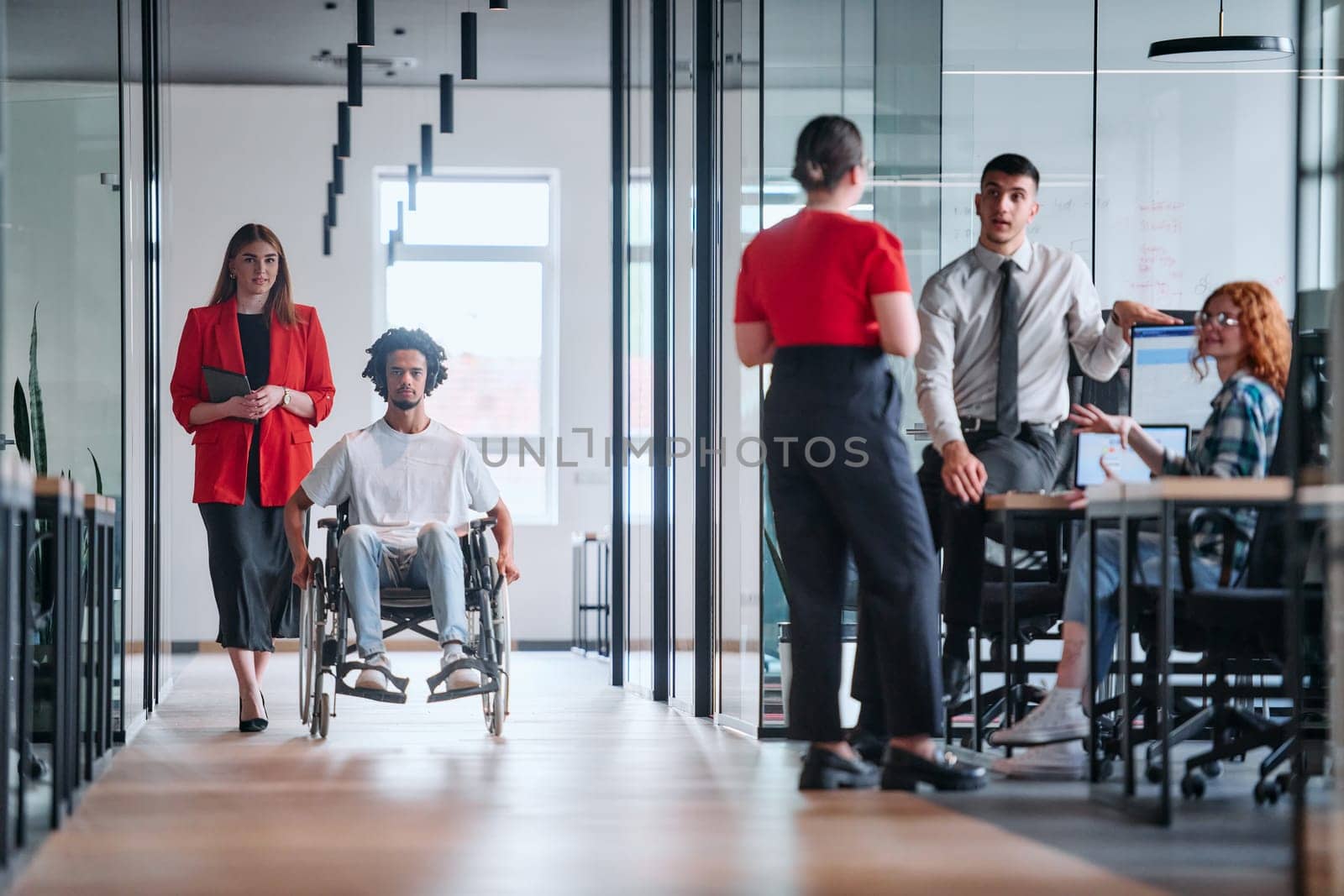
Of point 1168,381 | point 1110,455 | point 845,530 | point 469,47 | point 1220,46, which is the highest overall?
point 1220,46

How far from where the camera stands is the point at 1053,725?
3479 millimetres

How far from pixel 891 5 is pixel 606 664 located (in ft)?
13.1

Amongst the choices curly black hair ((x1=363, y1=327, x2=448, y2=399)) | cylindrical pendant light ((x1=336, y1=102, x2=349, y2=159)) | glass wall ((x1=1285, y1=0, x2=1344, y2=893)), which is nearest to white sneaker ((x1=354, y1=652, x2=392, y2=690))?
curly black hair ((x1=363, y1=327, x2=448, y2=399))

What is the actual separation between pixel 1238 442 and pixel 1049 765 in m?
0.82

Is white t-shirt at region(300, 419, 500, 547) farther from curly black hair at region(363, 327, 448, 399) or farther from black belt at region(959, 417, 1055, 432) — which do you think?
black belt at region(959, 417, 1055, 432)

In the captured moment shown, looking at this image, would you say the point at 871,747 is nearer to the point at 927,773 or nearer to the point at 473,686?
the point at 927,773

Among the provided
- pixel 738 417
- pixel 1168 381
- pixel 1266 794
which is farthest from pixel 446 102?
pixel 1266 794

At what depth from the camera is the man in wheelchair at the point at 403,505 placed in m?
4.26

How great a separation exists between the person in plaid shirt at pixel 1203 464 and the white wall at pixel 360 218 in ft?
17.8

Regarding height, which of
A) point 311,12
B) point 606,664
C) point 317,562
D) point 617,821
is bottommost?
point 606,664

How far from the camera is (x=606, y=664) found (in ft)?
A: 24.7

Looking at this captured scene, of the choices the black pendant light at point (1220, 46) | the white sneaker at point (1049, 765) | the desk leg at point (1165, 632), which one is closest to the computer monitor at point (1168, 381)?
the white sneaker at point (1049, 765)

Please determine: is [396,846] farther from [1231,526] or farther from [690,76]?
[690,76]

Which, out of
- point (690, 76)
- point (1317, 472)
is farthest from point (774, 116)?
point (1317, 472)
